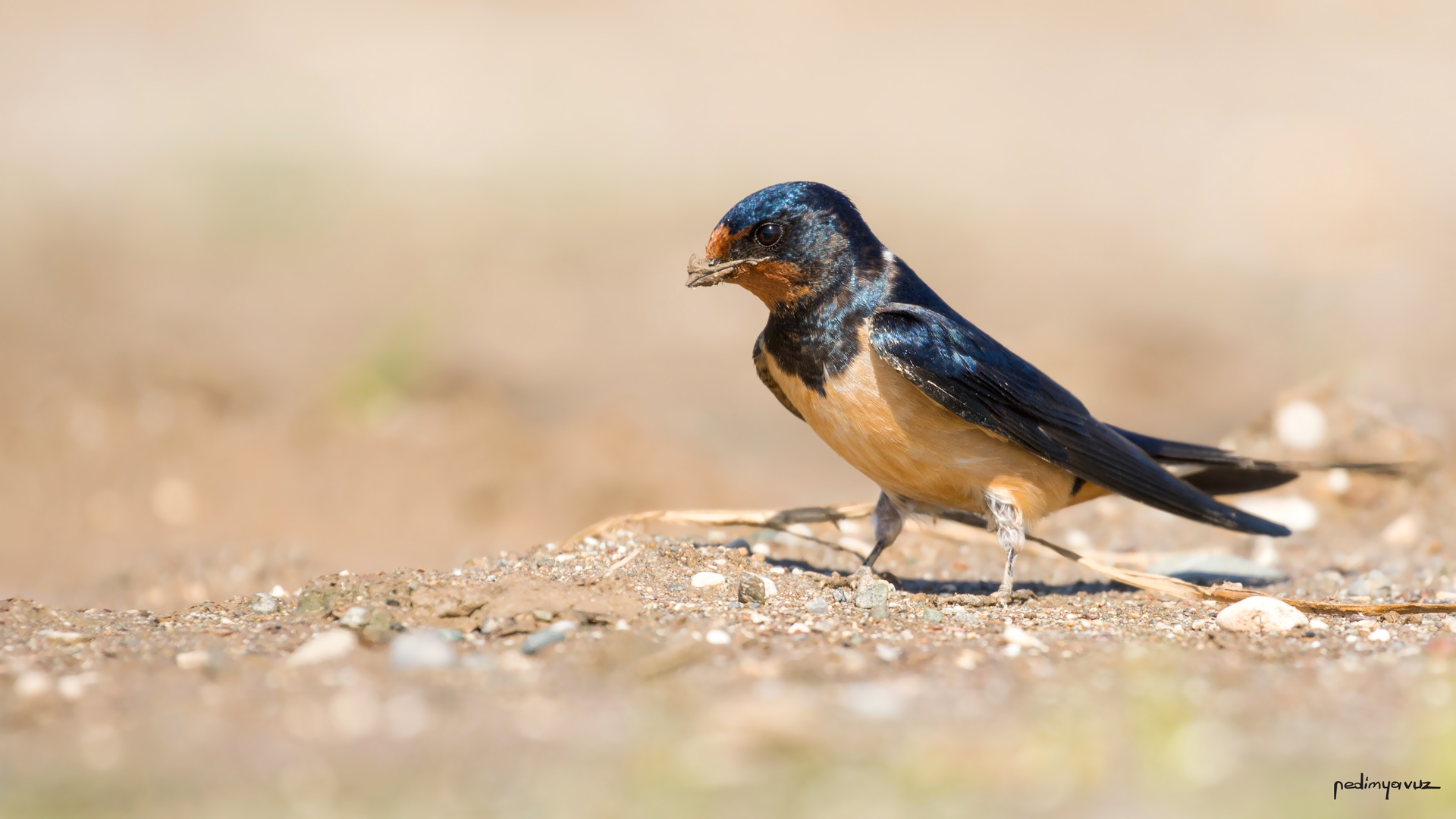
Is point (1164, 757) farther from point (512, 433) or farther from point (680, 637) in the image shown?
point (512, 433)

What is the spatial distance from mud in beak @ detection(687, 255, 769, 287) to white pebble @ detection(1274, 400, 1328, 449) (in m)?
3.81

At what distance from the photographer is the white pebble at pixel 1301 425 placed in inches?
260

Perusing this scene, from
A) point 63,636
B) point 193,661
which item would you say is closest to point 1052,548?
point 193,661

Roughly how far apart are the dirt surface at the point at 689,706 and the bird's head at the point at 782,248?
42.0 inches

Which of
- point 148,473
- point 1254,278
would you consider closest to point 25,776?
point 148,473

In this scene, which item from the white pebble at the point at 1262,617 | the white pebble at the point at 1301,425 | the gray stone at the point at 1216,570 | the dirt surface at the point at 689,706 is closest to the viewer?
the dirt surface at the point at 689,706

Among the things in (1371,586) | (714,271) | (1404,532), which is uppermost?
(714,271)

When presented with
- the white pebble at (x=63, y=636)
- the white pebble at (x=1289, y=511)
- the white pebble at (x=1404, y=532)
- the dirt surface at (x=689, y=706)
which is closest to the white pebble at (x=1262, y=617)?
the dirt surface at (x=689, y=706)

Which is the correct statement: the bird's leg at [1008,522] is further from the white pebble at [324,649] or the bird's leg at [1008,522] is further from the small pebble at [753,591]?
the white pebble at [324,649]

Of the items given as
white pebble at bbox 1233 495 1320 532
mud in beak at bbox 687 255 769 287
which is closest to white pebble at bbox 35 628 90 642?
mud in beak at bbox 687 255 769 287

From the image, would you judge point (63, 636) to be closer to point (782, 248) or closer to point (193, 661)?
point (193, 661)

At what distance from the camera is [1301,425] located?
21.9 feet

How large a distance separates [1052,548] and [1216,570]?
82cm

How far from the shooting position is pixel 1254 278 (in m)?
12.8
